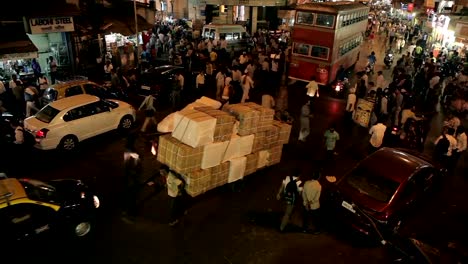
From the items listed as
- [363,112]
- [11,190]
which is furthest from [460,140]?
[11,190]

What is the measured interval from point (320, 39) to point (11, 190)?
614 inches

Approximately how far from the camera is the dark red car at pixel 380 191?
786 centimetres

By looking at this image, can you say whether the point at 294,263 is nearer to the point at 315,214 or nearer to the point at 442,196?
the point at 315,214

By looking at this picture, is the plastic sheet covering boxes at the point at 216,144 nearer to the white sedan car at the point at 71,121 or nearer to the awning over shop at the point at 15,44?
the white sedan car at the point at 71,121

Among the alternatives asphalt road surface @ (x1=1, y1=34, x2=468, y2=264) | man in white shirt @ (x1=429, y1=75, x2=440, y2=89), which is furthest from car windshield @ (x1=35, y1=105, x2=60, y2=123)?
man in white shirt @ (x1=429, y1=75, x2=440, y2=89)

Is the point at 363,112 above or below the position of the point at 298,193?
below

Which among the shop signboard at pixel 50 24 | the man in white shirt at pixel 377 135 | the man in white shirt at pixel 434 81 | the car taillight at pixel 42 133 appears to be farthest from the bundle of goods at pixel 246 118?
the man in white shirt at pixel 434 81

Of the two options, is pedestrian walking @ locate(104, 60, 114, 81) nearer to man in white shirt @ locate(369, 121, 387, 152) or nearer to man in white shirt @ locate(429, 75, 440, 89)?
man in white shirt @ locate(369, 121, 387, 152)

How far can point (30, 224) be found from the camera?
7.14 metres

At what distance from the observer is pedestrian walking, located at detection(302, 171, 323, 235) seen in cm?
782

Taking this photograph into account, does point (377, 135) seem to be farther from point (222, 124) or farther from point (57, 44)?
point (57, 44)

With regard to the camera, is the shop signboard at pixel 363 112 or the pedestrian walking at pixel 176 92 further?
the pedestrian walking at pixel 176 92

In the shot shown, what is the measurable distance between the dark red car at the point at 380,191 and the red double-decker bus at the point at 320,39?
1075 centimetres

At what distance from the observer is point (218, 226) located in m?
8.56
